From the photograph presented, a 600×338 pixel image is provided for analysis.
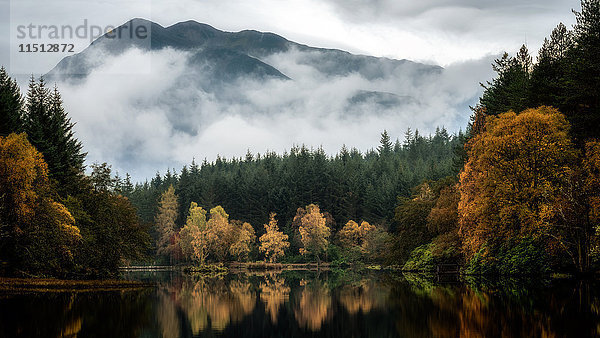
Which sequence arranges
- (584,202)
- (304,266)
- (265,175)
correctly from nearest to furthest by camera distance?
(584,202) < (304,266) < (265,175)

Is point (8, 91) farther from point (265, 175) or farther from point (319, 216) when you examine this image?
point (265, 175)

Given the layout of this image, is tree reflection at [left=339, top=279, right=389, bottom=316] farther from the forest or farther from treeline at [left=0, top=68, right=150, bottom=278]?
treeline at [left=0, top=68, right=150, bottom=278]

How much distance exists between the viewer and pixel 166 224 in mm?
124062

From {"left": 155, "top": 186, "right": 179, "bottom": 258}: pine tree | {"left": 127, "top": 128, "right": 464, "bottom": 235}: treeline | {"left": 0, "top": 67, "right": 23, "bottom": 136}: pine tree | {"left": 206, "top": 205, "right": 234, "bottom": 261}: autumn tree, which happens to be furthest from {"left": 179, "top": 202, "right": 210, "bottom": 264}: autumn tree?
{"left": 0, "top": 67, "right": 23, "bottom": 136}: pine tree

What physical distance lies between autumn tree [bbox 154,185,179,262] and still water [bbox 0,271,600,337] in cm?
8572

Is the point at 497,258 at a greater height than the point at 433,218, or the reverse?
the point at 433,218

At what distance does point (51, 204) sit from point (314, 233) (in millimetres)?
59209

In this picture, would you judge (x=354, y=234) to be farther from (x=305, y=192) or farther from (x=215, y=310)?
(x=215, y=310)

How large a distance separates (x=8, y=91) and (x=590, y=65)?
5255 centimetres

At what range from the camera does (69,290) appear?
134 ft

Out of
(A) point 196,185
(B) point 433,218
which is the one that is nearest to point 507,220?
(B) point 433,218

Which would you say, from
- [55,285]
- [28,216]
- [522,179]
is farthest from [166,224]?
[522,179]

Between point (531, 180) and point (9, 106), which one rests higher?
point (9, 106)

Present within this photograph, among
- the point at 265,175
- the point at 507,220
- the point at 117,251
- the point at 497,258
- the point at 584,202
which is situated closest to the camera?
the point at 584,202
